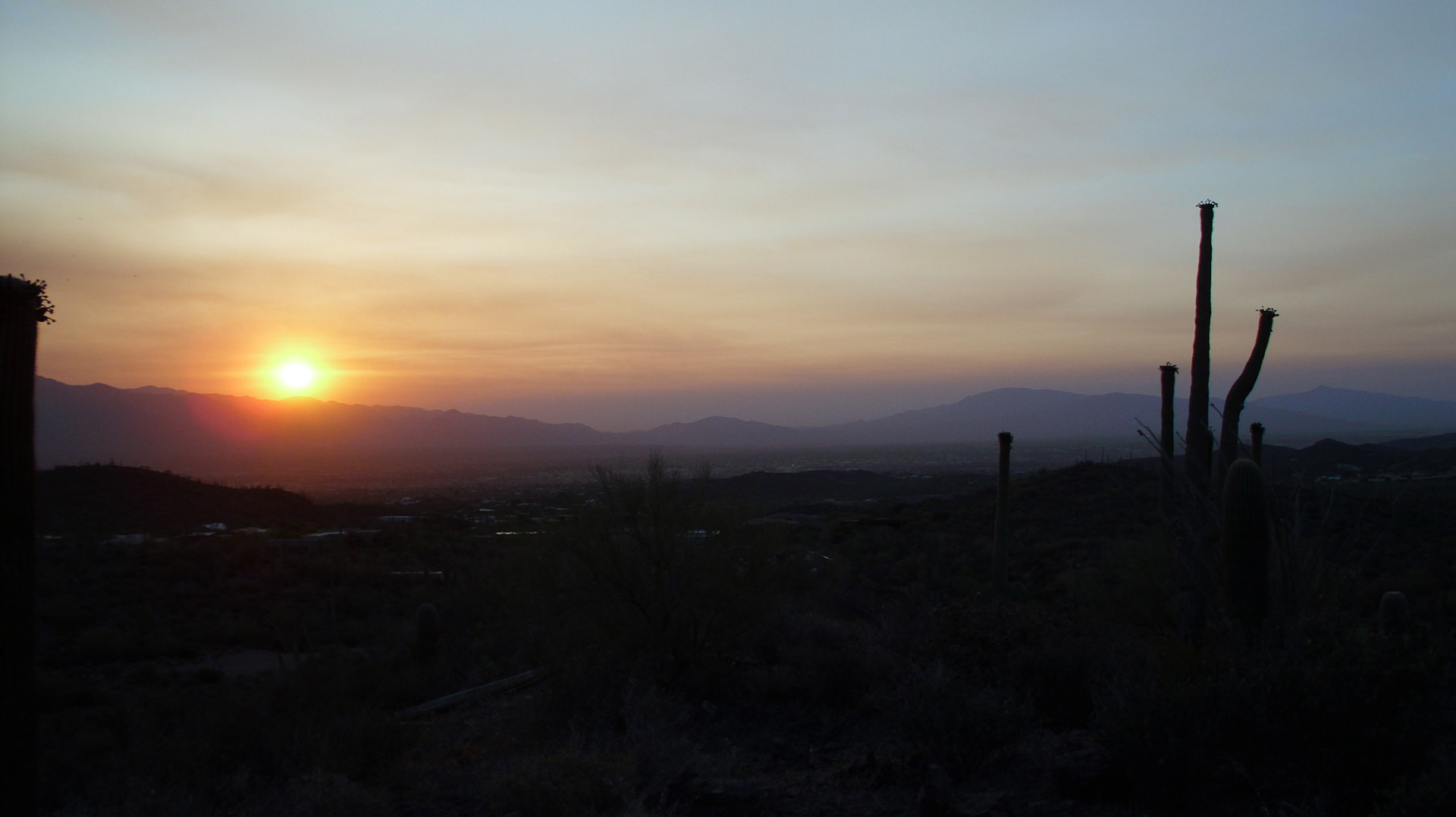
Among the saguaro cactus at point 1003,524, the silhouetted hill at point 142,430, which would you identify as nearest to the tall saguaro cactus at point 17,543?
the saguaro cactus at point 1003,524

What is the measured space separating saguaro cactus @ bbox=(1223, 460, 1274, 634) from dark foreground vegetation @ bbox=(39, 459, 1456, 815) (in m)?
0.29

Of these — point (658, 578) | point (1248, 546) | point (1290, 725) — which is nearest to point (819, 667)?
point (658, 578)

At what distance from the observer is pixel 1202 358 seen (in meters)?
14.3

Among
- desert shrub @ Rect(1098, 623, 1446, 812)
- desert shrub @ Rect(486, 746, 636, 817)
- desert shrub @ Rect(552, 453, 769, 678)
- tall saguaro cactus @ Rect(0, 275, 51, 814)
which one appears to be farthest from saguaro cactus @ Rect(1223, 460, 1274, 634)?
tall saguaro cactus @ Rect(0, 275, 51, 814)

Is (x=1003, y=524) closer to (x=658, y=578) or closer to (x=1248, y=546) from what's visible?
(x=658, y=578)

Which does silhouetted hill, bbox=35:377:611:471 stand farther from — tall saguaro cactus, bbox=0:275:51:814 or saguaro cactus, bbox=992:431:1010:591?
tall saguaro cactus, bbox=0:275:51:814

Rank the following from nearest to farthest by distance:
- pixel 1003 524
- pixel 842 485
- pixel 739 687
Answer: pixel 739 687 → pixel 1003 524 → pixel 842 485

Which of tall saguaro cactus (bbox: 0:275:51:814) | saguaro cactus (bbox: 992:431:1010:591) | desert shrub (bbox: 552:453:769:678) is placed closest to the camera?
tall saguaro cactus (bbox: 0:275:51:814)

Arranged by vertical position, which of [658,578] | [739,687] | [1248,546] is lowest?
[739,687]

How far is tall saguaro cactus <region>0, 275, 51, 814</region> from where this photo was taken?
652cm

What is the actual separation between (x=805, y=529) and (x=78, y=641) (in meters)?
24.1

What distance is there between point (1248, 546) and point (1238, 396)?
11.5ft

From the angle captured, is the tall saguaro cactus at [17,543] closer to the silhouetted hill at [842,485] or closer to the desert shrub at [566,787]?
the desert shrub at [566,787]

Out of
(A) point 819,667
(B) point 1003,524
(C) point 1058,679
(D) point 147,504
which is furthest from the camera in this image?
(D) point 147,504
